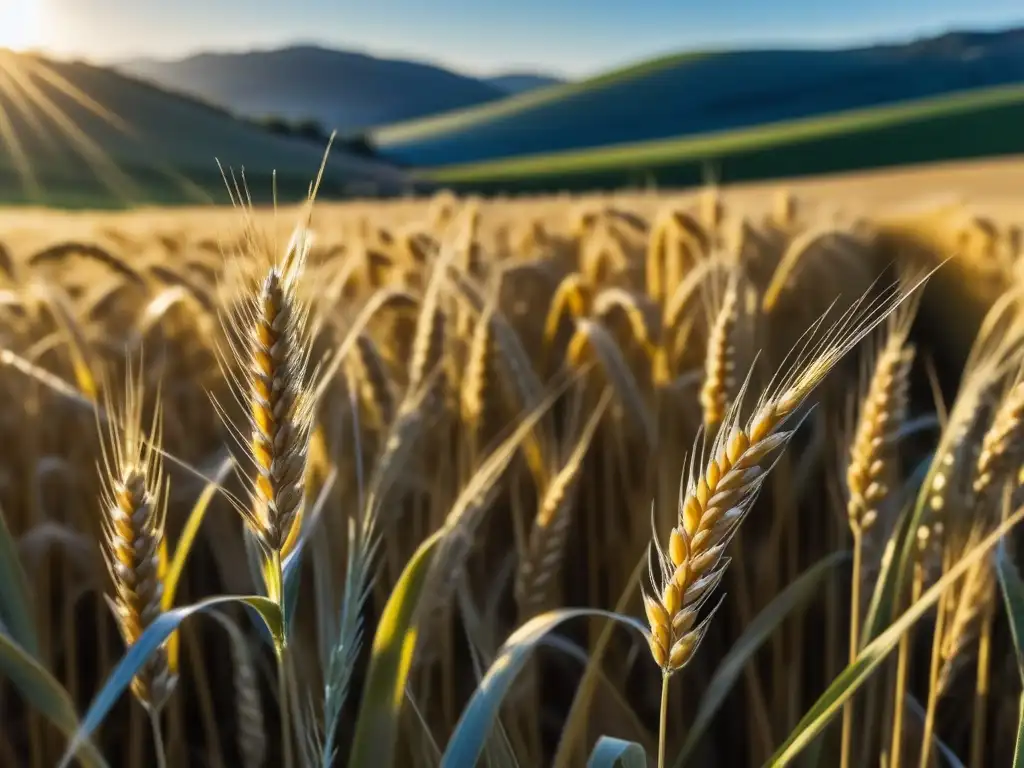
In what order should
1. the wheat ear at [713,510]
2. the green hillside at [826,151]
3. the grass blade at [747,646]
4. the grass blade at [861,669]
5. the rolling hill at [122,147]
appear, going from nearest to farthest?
the wheat ear at [713,510], the grass blade at [861,669], the grass blade at [747,646], the rolling hill at [122,147], the green hillside at [826,151]

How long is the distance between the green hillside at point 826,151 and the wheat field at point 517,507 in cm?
2535

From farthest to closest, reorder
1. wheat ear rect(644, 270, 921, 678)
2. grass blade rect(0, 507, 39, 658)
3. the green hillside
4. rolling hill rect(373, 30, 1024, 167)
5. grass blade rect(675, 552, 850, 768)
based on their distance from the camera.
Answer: rolling hill rect(373, 30, 1024, 167), the green hillside, grass blade rect(675, 552, 850, 768), grass blade rect(0, 507, 39, 658), wheat ear rect(644, 270, 921, 678)

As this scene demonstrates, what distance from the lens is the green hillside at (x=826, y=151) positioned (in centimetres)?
2828

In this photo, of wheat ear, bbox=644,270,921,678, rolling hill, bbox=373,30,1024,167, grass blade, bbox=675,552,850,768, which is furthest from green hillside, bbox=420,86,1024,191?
wheat ear, bbox=644,270,921,678

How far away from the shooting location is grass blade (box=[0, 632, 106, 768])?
0.56 m

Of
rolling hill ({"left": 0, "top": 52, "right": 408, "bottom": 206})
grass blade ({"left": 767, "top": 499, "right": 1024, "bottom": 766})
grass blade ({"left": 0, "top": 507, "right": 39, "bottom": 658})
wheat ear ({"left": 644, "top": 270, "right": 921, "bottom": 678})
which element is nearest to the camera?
wheat ear ({"left": 644, "top": 270, "right": 921, "bottom": 678})

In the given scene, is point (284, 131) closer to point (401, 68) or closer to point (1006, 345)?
point (1006, 345)

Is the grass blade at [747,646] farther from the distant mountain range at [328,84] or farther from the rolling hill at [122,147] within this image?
the distant mountain range at [328,84]

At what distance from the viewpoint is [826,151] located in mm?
29766

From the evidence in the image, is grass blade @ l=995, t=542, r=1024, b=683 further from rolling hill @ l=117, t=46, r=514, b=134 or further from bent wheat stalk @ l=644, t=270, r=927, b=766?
rolling hill @ l=117, t=46, r=514, b=134

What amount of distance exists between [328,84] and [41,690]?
95656mm

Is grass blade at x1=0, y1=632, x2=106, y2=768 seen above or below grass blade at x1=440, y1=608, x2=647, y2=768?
above

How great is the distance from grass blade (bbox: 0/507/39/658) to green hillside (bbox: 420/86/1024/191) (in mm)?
26375

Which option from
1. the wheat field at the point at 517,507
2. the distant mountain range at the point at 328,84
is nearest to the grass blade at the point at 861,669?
the wheat field at the point at 517,507
